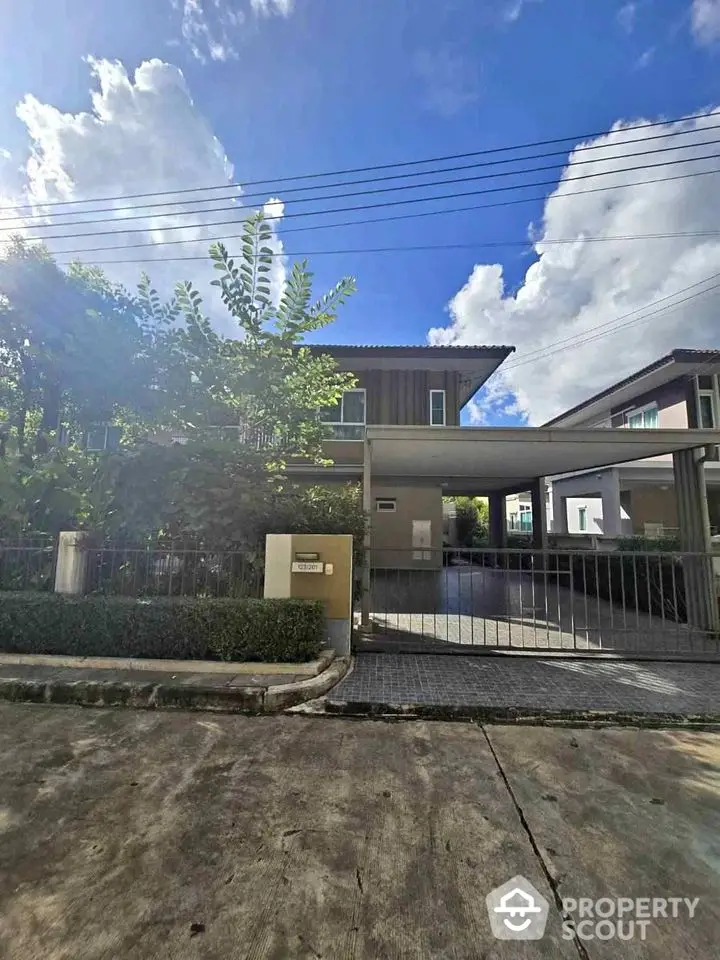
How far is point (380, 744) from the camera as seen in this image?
3.36 m

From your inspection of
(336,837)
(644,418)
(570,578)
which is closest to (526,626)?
(570,578)

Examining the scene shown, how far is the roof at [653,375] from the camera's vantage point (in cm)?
1371

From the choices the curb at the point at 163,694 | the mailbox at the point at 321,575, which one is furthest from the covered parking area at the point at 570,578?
the curb at the point at 163,694

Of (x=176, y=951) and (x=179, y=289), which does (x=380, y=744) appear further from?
(x=179, y=289)

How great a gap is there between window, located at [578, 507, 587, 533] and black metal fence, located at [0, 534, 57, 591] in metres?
19.6

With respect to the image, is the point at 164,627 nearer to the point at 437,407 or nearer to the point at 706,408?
the point at 437,407

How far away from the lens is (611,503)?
1515 cm

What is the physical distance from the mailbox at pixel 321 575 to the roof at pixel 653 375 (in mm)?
13874

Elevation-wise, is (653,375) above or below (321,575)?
above

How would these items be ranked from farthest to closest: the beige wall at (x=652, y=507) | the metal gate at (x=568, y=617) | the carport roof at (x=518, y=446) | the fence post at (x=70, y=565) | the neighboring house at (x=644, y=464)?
1. the beige wall at (x=652, y=507)
2. the neighboring house at (x=644, y=464)
3. the carport roof at (x=518, y=446)
4. the metal gate at (x=568, y=617)
5. the fence post at (x=70, y=565)

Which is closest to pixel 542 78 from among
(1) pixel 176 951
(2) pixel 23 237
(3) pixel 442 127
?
(3) pixel 442 127

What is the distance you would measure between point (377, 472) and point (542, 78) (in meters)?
8.25

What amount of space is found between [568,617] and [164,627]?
6.99 m

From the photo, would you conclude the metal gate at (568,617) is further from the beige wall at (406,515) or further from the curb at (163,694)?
the beige wall at (406,515)
